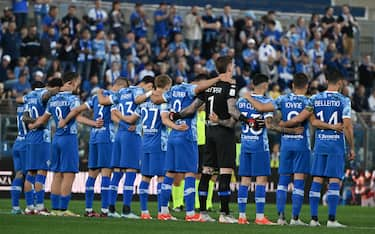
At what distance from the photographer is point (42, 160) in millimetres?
24594

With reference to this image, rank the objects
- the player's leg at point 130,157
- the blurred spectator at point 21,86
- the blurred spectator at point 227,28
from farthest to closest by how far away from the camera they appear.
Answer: the blurred spectator at point 227,28
the blurred spectator at point 21,86
the player's leg at point 130,157

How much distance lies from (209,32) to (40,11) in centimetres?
617

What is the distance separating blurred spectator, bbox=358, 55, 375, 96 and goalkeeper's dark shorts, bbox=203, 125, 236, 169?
21580 millimetres

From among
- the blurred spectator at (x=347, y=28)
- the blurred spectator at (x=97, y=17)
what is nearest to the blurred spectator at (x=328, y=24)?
the blurred spectator at (x=347, y=28)

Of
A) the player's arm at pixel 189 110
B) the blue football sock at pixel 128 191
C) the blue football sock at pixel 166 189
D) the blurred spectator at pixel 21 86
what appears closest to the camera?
the player's arm at pixel 189 110

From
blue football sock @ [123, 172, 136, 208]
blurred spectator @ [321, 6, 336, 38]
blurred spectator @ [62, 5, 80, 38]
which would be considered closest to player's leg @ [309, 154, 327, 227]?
blue football sock @ [123, 172, 136, 208]

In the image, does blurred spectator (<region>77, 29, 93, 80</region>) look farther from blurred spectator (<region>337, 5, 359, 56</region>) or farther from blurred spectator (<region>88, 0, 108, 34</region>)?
blurred spectator (<region>337, 5, 359, 56</region>)

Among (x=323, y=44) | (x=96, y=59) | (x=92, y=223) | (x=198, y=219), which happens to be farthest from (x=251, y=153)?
(x=323, y=44)

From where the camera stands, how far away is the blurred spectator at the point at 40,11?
38656mm

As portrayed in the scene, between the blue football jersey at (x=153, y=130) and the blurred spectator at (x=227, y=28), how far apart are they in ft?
58.6

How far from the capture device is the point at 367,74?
43.8m

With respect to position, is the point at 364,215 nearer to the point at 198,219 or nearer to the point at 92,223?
the point at 198,219

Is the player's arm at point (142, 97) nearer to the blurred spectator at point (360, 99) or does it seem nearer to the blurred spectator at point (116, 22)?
the blurred spectator at point (116, 22)

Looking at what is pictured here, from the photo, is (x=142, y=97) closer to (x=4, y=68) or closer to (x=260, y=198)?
(x=260, y=198)
